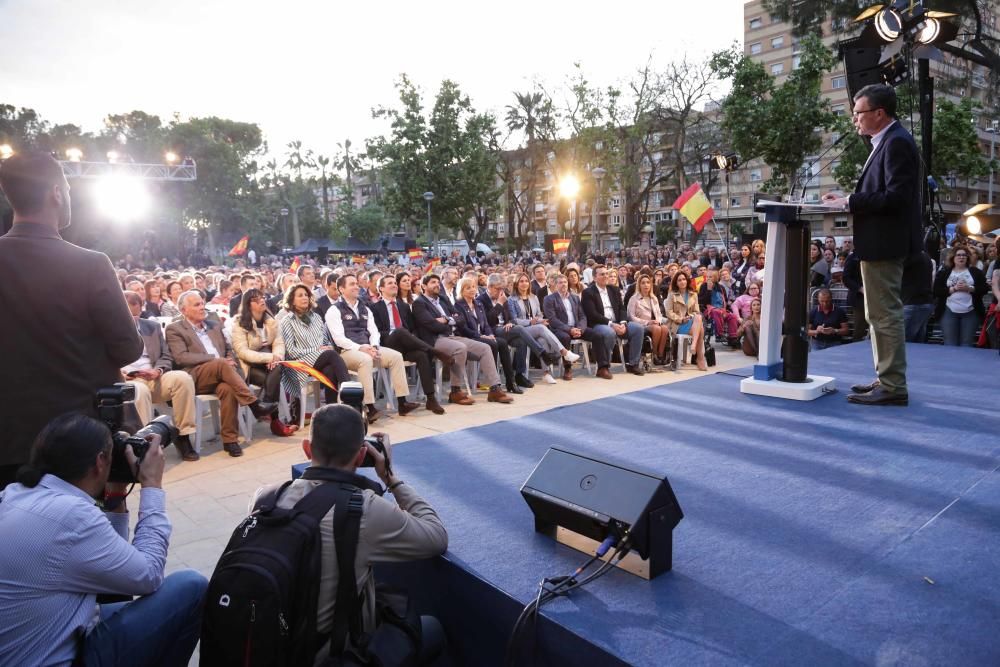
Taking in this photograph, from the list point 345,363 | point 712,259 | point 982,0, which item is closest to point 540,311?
point 345,363

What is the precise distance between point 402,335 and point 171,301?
123 inches

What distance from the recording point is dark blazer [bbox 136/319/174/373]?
498 cm

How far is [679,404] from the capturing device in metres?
3.76

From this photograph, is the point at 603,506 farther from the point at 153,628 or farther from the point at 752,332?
the point at 752,332

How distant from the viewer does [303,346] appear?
563cm

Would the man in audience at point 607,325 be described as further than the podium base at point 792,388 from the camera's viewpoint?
Yes

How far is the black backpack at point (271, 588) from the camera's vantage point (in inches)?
58.4

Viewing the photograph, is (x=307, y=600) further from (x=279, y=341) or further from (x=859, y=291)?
(x=859, y=291)

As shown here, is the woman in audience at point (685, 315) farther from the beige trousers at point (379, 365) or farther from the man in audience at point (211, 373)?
the man in audience at point (211, 373)

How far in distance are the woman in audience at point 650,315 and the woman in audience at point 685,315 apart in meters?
0.15

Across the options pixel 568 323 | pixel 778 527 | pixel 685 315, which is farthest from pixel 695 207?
pixel 778 527

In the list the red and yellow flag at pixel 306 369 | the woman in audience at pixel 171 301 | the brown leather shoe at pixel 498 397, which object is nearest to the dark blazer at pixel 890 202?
the brown leather shoe at pixel 498 397

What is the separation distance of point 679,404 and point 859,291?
16.3 feet

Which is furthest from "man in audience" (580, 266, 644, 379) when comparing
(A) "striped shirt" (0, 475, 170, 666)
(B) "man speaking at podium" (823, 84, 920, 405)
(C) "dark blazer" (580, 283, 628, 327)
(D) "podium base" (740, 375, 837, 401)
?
(A) "striped shirt" (0, 475, 170, 666)
